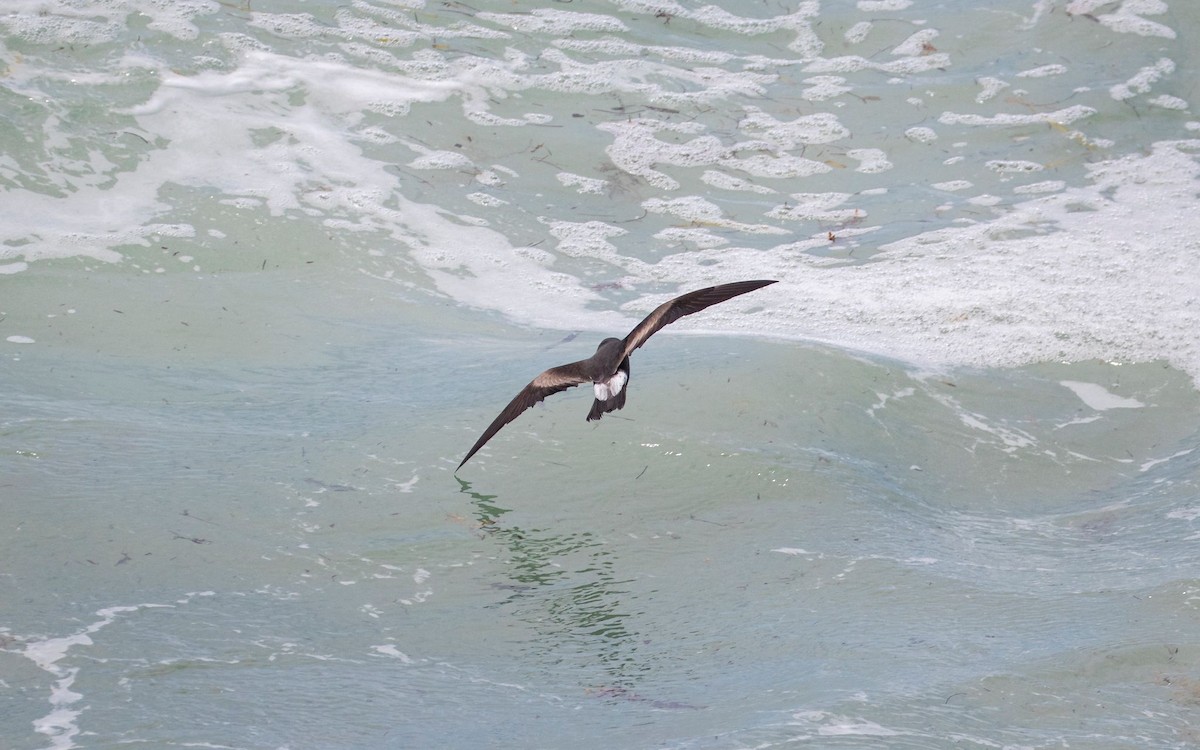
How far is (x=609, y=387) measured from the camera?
12.8 ft

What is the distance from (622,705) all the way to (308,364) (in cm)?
281

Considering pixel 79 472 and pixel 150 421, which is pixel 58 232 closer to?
pixel 150 421

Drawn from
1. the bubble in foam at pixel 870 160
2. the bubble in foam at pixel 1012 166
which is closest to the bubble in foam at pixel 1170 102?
Answer: the bubble in foam at pixel 1012 166

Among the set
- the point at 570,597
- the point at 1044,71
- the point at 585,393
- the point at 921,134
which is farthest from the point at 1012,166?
the point at 570,597

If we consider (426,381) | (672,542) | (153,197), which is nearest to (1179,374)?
(672,542)

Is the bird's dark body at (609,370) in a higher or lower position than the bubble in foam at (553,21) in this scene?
lower

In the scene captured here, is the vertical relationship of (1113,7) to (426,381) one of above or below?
above

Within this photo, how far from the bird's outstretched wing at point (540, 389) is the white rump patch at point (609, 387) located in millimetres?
163

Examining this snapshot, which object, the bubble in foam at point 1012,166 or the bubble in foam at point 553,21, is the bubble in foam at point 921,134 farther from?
the bubble in foam at point 553,21

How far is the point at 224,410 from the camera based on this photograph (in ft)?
15.6

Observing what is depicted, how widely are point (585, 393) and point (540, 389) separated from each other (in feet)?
2.80

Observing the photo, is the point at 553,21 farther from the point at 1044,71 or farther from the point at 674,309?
the point at 674,309

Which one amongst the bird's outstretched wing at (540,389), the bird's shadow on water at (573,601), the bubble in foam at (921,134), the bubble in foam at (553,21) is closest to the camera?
the bird's shadow on water at (573,601)

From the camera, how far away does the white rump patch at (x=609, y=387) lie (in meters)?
3.88
